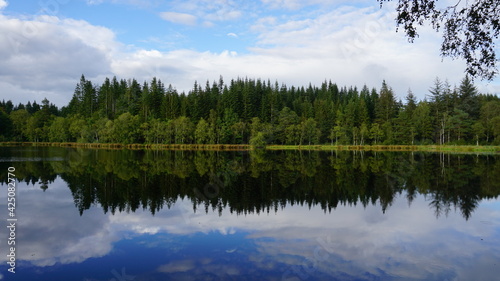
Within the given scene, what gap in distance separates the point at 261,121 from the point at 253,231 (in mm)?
79165

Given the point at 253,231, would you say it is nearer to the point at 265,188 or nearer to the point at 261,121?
the point at 265,188

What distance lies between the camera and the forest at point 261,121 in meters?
79.1

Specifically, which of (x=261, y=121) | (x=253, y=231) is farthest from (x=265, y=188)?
(x=261, y=121)

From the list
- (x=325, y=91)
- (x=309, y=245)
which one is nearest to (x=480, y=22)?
(x=309, y=245)

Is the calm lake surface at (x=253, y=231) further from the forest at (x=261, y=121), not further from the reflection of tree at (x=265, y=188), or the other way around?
the forest at (x=261, y=121)

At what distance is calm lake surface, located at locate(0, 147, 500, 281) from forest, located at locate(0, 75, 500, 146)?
192 ft

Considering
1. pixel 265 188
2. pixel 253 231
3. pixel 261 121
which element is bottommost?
pixel 253 231

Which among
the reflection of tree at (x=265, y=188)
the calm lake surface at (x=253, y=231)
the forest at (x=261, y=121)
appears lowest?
the calm lake surface at (x=253, y=231)

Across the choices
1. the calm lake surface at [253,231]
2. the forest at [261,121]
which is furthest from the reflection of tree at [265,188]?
the forest at [261,121]

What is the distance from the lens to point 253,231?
1210 centimetres

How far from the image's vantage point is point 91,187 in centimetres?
2052

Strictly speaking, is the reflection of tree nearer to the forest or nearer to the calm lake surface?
the calm lake surface

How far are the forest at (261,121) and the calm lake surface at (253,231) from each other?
2298 inches

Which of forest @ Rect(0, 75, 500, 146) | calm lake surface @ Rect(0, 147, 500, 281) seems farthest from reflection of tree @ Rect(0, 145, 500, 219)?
forest @ Rect(0, 75, 500, 146)
